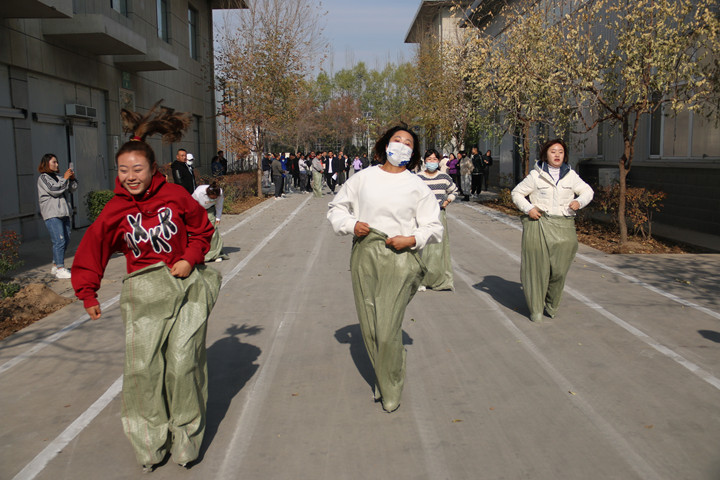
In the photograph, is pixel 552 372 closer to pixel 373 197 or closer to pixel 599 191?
pixel 373 197

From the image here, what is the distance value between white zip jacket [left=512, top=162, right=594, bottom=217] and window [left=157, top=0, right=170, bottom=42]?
20.9 m

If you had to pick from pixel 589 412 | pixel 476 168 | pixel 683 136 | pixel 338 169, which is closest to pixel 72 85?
pixel 683 136

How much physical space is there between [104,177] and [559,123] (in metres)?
12.2

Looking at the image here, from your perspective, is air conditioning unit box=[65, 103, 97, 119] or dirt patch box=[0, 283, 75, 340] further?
air conditioning unit box=[65, 103, 97, 119]

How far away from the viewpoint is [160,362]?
3.74 meters

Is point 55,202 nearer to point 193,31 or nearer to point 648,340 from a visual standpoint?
point 648,340

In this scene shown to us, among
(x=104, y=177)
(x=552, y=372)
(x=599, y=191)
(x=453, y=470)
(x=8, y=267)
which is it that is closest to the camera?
(x=453, y=470)

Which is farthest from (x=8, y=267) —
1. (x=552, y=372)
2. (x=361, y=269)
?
(x=552, y=372)

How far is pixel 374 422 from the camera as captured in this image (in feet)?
15.0

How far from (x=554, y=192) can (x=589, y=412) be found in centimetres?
311

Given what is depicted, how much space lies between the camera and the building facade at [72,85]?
545 inches

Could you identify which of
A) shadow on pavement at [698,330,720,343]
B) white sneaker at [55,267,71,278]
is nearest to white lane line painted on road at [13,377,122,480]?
white sneaker at [55,267,71,278]

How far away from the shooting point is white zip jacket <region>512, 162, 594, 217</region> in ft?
23.7

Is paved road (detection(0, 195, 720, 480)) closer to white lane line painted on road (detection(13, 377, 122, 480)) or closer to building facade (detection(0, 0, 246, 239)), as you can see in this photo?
white lane line painted on road (detection(13, 377, 122, 480))
